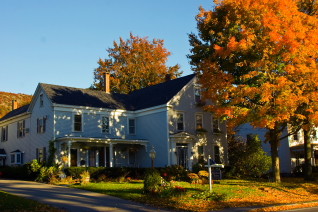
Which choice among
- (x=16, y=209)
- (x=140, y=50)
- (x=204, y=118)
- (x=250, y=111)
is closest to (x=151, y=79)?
(x=140, y=50)

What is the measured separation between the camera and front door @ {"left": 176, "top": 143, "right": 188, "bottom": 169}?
32938mm

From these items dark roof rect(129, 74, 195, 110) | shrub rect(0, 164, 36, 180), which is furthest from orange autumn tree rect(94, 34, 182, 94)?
shrub rect(0, 164, 36, 180)

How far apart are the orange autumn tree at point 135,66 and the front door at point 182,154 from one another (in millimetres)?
21199

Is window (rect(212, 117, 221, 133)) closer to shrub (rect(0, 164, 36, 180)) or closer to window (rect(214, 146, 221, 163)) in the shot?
window (rect(214, 146, 221, 163))

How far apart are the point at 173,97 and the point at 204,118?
456 centimetres

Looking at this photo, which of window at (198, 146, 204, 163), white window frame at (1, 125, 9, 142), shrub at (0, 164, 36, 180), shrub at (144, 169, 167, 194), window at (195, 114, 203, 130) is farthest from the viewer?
white window frame at (1, 125, 9, 142)

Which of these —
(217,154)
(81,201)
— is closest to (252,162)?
(217,154)

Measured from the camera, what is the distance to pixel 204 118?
117ft

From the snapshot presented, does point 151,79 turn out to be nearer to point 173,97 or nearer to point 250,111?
point 173,97

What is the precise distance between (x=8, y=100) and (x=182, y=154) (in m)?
46.1

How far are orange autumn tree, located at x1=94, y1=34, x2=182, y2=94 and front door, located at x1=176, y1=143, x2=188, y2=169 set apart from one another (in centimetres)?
2120

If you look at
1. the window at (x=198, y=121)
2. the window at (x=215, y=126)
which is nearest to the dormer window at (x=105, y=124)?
the window at (x=198, y=121)

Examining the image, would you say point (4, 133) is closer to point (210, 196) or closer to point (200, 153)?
point (200, 153)

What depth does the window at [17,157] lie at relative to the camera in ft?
119
